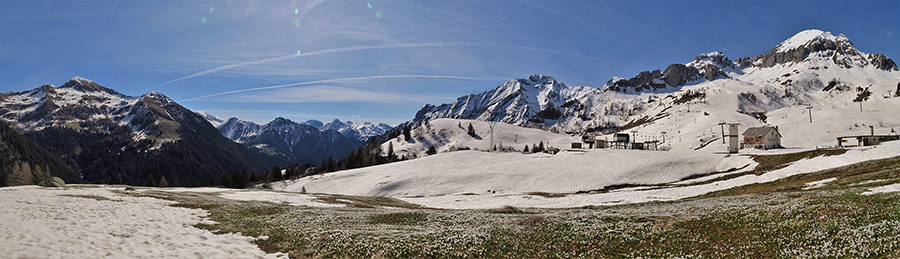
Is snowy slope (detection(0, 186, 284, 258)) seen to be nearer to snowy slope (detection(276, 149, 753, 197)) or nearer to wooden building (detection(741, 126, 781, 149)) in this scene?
snowy slope (detection(276, 149, 753, 197))

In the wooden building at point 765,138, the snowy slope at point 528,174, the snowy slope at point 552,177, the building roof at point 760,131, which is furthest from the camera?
the building roof at point 760,131

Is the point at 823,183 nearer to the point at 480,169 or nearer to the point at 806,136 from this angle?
the point at 480,169

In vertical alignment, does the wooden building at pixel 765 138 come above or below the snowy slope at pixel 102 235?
above

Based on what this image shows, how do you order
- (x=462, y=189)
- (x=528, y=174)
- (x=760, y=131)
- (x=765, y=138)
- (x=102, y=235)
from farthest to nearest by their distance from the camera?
(x=760, y=131) → (x=765, y=138) → (x=528, y=174) → (x=462, y=189) → (x=102, y=235)

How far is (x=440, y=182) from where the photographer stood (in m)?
90.3

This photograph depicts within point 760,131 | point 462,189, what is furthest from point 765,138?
point 462,189

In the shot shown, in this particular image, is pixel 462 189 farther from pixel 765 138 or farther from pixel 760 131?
pixel 760 131

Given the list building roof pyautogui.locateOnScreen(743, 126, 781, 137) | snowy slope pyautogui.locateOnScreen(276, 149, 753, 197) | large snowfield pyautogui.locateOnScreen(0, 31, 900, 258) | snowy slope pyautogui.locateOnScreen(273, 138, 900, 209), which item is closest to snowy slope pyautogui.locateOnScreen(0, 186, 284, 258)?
large snowfield pyautogui.locateOnScreen(0, 31, 900, 258)

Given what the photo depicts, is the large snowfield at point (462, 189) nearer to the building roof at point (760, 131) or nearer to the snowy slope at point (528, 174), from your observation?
the snowy slope at point (528, 174)

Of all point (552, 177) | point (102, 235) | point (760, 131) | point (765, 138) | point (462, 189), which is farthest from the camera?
point (760, 131)

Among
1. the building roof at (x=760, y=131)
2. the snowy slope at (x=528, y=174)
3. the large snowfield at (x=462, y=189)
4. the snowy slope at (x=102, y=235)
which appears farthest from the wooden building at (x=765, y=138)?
the snowy slope at (x=102, y=235)

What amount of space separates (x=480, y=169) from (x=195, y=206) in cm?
6984

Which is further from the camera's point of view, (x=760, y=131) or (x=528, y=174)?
(x=760, y=131)

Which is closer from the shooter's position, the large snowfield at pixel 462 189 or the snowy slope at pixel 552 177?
the large snowfield at pixel 462 189
